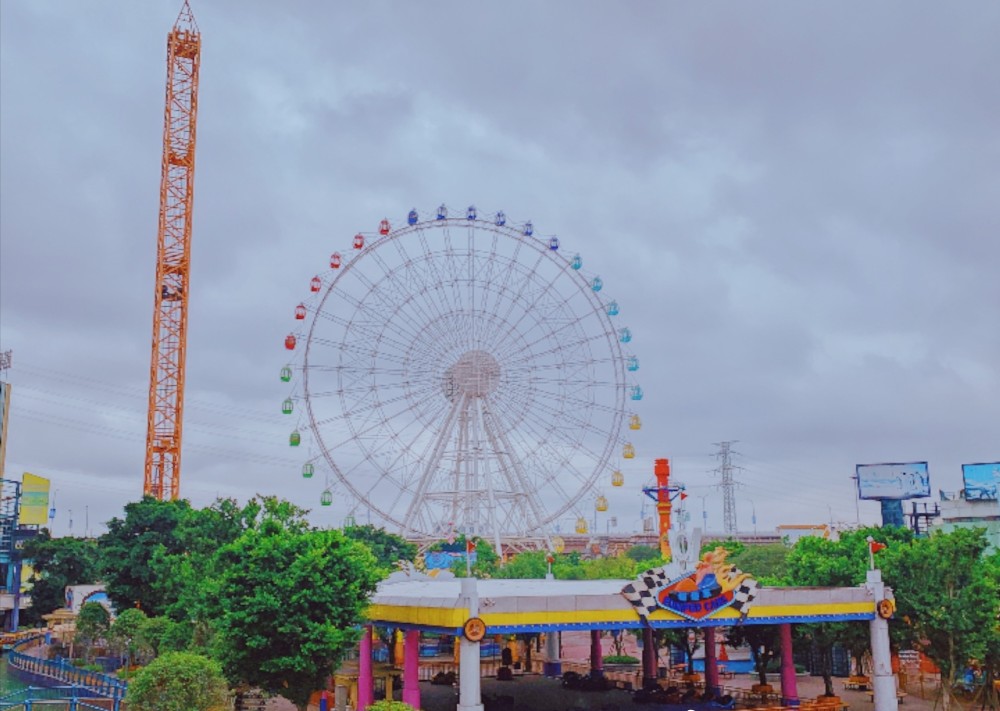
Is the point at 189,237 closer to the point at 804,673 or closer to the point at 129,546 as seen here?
the point at 129,546

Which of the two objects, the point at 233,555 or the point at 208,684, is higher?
the point at 233,555

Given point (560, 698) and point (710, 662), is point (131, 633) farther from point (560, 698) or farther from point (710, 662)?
point (710, 662)

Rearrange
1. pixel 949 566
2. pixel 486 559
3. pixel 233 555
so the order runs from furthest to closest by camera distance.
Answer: pixel 486 559, pixel 949 566, pixel 233 555

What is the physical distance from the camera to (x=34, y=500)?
99.9m

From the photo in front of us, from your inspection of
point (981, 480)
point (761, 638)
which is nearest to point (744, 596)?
point (761, 638)

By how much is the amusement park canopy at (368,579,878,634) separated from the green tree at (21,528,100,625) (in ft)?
202

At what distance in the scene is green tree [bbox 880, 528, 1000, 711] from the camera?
41094mm

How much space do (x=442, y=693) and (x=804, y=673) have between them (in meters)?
25.7

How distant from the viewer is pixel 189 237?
9075 cm

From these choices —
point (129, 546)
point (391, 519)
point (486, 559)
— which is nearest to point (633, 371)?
point (391, 519)

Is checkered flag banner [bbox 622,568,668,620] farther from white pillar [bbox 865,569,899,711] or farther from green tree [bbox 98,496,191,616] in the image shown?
green tree [bbox 98,496,191,616]

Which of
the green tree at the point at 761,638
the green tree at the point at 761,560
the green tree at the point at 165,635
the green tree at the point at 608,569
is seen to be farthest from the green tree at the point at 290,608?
the green tree at the point at 761,560

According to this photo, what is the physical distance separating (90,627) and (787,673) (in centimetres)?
4373

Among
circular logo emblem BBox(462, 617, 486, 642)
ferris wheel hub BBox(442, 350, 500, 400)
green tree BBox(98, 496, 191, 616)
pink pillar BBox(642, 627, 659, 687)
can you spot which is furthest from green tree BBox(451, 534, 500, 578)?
circular logo emblem BBox(462, 617, 486, 642)
